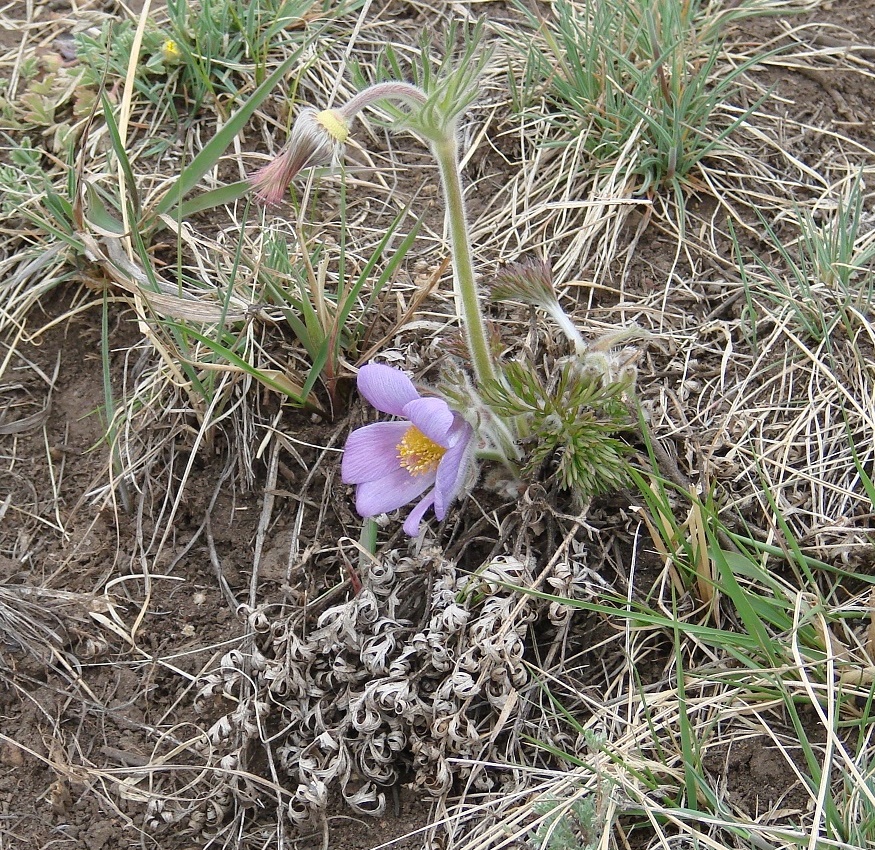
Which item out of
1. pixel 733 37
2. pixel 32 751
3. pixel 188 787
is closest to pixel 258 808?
pixel 188 787

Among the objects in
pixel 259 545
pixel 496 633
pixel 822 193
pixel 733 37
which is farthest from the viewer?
pixel 733 37

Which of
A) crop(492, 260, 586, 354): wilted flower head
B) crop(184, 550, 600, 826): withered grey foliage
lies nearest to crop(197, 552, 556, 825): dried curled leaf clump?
crop(184, 550, 600, 826): withered grey foliage

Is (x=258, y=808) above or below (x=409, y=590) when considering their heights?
below

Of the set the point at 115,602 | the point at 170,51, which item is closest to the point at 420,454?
the point at 115,602

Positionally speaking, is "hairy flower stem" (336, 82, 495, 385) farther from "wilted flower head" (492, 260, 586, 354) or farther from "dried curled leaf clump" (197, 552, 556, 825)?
"dried curled leaf clump" (197, 552, 556, 825)

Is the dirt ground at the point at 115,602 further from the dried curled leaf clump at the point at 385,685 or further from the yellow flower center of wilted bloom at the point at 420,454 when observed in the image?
the yellow flower center of wilted bloom at the point at 420,454

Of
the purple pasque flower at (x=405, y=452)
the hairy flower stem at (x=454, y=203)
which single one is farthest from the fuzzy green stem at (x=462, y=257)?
the purple pasque flower at (x=405, y=452)

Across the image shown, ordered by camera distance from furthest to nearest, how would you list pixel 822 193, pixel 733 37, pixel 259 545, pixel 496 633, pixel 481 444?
1. pixel 733 37
2. pixel 822 193
3. pixel 259 545
4. pixel 481 444
5. pixel 496 633

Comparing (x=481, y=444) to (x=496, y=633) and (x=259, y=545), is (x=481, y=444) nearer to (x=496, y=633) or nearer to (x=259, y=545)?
(x=496, y=633)

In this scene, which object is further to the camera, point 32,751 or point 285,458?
point 285,458
